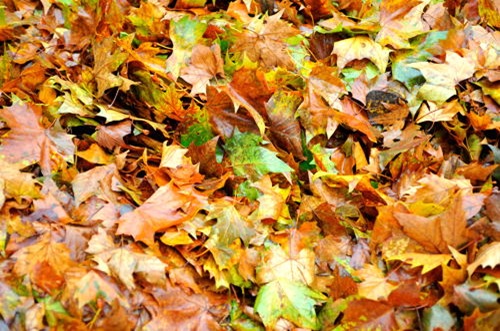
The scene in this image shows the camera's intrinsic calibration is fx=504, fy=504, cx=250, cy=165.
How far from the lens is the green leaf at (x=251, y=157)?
6.40 ft

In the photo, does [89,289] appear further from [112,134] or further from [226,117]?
[226,117]

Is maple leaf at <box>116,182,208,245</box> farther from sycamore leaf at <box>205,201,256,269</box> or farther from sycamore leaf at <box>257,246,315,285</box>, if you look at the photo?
sycamore leaf at <box>257,246,315,285</box>

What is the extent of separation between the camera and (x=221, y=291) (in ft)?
5.74

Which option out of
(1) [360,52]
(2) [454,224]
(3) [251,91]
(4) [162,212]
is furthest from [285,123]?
(2) [454,224]

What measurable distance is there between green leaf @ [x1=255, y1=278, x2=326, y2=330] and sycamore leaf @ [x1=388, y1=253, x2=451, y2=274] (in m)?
0.31

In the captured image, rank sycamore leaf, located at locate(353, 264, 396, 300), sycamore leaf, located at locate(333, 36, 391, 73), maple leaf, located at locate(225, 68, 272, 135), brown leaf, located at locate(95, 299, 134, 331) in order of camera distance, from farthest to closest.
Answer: sycamore leaf, located at locate(333, 36, 391, 73) → maple leaf, located at locate(225, 68, 272, 135) → sycamore leaf, located at locate(353, 264, 396, 300) → brown leaf, located at locate(95, 299, 134, 331)

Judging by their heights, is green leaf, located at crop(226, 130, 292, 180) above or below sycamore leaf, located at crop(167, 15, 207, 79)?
below

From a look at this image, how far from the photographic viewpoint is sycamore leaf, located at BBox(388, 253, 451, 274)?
1694mm

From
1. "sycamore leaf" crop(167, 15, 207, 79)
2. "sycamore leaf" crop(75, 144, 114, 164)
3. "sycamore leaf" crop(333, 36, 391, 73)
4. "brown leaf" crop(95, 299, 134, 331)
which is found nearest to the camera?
"brown leaf" crop(95, 299, 134, 331)

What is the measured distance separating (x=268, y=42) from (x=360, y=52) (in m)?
0.42

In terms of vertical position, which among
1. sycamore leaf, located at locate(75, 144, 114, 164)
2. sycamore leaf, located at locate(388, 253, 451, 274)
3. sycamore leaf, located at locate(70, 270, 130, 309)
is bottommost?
sycamore leaf, located at locate(70, 270, 130, 309)

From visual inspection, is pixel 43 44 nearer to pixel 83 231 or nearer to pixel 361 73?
pixel 83 231

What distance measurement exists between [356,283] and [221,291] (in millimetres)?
469

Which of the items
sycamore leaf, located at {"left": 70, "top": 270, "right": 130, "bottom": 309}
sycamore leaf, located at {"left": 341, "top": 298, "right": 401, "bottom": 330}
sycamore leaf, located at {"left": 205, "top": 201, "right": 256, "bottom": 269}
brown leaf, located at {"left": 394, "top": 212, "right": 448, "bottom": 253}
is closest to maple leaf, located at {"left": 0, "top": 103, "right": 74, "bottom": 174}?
sycamore leaf, located at {"left": 70, "top": 270, "right": 130, "bottom": 309}
